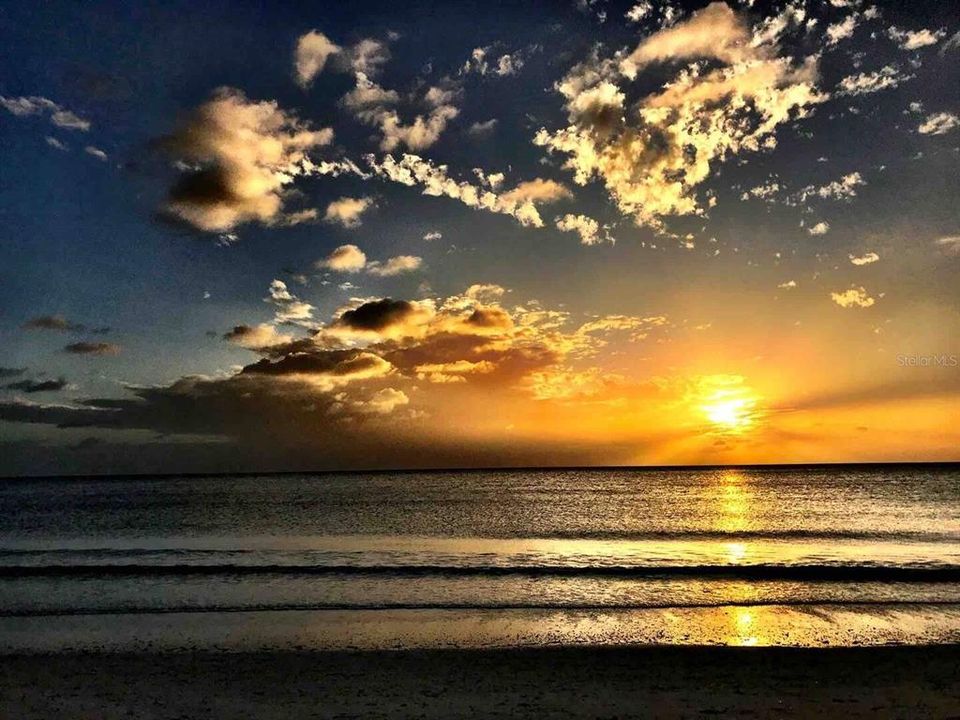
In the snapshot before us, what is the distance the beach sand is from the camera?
1223cm

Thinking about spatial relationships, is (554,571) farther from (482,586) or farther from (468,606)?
(468,606)

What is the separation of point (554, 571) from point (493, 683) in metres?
16.2

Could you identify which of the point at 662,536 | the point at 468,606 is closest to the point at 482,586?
the point at 468,606

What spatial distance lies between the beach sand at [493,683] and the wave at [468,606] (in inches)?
202

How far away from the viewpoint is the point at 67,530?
58.4 metres

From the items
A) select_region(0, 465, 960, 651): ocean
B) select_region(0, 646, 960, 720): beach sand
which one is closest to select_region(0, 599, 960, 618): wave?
select_region(0, 465, 960, 651): ocean

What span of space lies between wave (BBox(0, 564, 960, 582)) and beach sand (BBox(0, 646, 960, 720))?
40.3 feet

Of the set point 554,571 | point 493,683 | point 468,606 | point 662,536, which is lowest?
point 662,536

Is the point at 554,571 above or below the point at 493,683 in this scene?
below

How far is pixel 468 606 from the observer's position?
70.5 ft

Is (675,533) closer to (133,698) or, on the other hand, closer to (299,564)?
(299,564)

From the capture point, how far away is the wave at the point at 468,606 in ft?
69.2

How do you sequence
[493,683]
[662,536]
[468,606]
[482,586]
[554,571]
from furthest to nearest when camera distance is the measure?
1. [662,536]
2. [554,571]
3. [482,586]
4. [468,606]
5. [493,683]

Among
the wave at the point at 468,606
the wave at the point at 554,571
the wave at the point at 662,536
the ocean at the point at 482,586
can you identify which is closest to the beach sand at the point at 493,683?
the ocean at the point at 482,586
